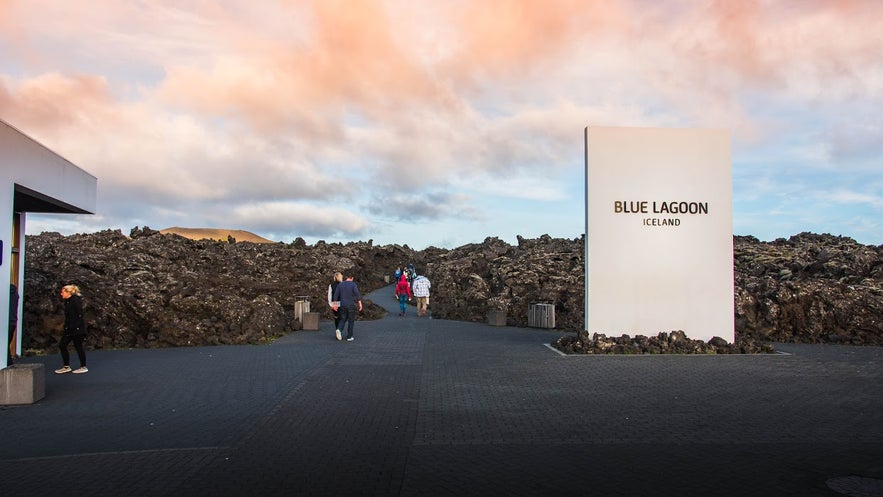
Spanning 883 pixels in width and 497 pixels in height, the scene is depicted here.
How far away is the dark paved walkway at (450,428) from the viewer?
6.11 m

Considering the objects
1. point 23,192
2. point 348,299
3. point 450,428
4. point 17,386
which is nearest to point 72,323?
point 23,192

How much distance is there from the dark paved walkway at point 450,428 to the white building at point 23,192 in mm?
2349

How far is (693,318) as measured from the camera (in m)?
16.9

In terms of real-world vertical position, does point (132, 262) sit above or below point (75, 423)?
above

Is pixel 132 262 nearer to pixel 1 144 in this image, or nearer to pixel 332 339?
pixel 332 339

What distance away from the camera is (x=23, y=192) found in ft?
44.5

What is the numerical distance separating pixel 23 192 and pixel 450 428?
420 inches

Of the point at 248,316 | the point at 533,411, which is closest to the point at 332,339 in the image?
the point at 248,316

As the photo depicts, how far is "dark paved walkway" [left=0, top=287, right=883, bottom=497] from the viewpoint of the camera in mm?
6113

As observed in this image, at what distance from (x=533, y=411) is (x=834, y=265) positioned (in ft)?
81.1

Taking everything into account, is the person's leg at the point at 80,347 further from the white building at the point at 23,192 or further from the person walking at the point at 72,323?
the white building at the point at 23,192

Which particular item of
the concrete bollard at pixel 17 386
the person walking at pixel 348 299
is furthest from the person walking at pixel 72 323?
the person walking at pixel 348 299

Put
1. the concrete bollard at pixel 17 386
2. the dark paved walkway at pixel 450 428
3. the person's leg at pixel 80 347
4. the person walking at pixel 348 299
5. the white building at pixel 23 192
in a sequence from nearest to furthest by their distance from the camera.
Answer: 1. the dark paved walkway at pixel 450 428
2. the concrete bollard at pixel 17 386
3. the white building at pixel 23 192
4. the person's leg at pixel 80 347
5. the person walking at pixel 348 299

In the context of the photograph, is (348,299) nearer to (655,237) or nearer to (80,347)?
(80,347)
